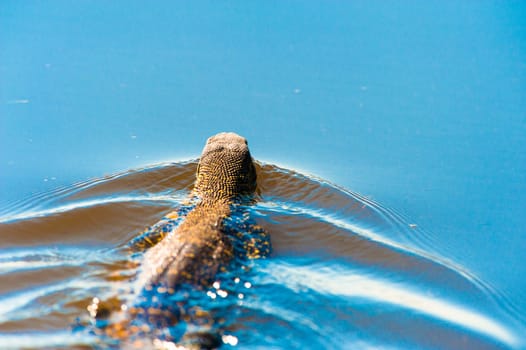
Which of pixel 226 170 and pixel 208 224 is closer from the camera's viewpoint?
pixel 208 224

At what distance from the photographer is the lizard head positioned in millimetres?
8633

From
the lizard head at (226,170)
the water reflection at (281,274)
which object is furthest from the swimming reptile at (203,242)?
the water reflection at (281,274)

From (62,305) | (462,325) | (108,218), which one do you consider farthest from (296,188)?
(62,305)

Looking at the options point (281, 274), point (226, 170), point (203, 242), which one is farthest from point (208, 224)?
point (226, 170)

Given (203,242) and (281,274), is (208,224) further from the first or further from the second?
(281,274)

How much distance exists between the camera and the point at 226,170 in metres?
8.77

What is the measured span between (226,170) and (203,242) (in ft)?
7.31

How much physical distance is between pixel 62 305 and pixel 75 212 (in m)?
2.24

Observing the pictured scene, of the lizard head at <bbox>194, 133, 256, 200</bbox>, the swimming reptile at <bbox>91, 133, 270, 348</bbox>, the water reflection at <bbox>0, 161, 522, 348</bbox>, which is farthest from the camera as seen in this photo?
the lizard head at <bbox>194, 133, 256, 200</bbox>

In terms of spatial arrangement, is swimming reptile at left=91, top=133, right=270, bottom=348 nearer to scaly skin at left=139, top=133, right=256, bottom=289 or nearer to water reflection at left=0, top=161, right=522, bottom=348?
scaly skin at left=139, top=133, right=256, bottom=289

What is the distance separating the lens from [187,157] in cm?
930

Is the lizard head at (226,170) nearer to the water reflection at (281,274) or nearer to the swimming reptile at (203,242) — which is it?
the swimming reptile at (203,242)

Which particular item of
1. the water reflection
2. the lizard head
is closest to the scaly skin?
the lizard head

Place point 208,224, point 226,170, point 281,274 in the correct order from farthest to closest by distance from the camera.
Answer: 1. point 226,170
2. point 208,224
3. point 281,274
